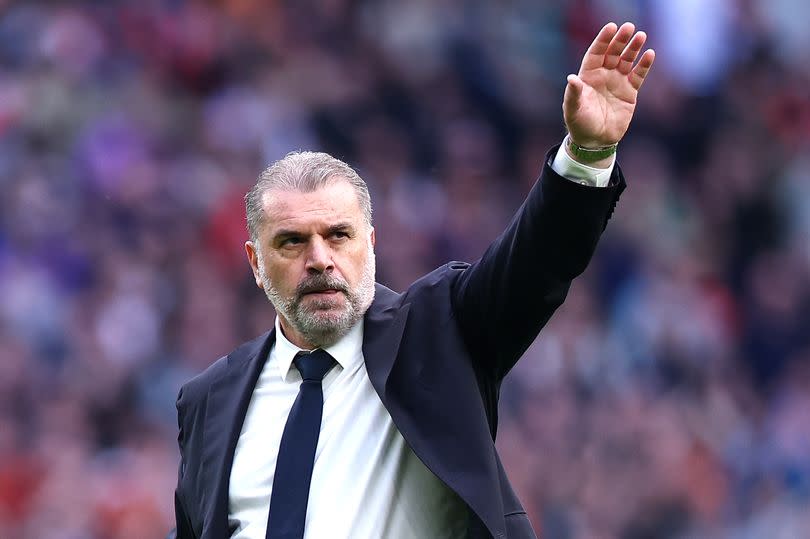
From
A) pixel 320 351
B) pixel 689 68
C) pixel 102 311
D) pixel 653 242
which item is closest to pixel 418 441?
pixel 320 351

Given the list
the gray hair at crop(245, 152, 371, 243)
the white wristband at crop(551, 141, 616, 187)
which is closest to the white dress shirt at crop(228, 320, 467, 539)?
the gray hair at crop(245, 152, 371, 243)

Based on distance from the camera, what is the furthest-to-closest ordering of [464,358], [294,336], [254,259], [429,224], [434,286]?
[429,224], [254,259], [294,336], [434,286], [464,358]

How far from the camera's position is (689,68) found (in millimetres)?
10055

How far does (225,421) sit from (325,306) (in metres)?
0.38

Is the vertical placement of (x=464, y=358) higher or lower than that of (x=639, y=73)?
lower

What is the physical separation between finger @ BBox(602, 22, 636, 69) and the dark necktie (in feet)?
3.19

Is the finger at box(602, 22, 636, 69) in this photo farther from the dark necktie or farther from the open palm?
the dark necktie

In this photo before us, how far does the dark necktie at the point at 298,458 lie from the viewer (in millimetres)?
3180

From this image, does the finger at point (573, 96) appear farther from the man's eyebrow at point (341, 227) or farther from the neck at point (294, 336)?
the neck at point (294, 336)

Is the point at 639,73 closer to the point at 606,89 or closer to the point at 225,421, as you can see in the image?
the point at 606,89

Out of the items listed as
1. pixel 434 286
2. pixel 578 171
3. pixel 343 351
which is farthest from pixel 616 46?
pixel 343 351

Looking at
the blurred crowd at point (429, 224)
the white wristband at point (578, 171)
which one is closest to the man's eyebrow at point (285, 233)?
the white wristband at point (578, 171)

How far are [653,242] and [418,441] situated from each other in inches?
238

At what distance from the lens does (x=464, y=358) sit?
10.5 feet
